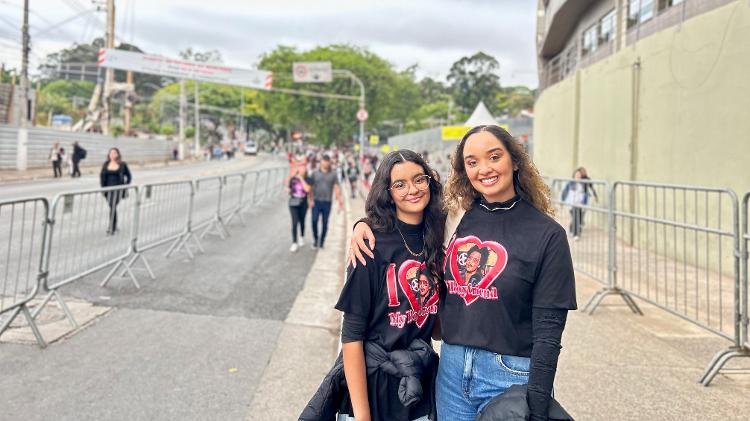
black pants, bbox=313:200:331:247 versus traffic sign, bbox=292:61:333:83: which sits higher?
traffic sign, bbox=292:61:333:83

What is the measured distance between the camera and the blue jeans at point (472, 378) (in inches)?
79.2

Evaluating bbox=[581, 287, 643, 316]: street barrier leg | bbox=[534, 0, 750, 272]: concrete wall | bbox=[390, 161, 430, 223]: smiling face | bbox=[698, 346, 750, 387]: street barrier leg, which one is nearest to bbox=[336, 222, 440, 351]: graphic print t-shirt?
bbox=[390, 161, 430, 223]: smiling face

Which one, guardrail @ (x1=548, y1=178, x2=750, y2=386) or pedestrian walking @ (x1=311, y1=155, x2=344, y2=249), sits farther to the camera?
pedestrian walking @ (x1=311, y1=155, x2=344, y2=249)

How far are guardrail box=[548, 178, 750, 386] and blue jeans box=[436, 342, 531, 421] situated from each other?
9.72 ft

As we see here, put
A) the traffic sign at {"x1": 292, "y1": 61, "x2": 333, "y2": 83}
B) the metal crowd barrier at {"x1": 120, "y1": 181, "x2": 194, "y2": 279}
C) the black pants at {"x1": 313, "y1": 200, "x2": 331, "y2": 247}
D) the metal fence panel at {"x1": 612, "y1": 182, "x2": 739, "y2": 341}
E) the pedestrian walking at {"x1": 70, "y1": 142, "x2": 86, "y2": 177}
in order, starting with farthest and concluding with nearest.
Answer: the traffic sign at {"x1": 292, "y1": 61, "x2": 333, "y2": 83}
the pedestrian walking at {"x1": 70, "y1": 142, "x2": 86, "y2": 177}
the black pants at {"x1": 313, "y1": 200, "x2": 331, "y2": 247}
the metal crowd barrier at {"x1": 120, "y1": 181, "x2": 194, "y2": 279}
the metal fence panel at {"x1": 612, "y1": 182, "x2": 739, "y2": 341}

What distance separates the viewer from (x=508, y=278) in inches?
78.4

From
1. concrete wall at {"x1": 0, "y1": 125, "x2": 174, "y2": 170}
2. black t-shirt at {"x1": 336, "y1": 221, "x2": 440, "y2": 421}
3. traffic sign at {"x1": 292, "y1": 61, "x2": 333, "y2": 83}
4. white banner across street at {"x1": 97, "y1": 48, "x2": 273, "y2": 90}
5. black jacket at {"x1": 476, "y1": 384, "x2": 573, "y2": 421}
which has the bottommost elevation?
black jacket at {"x1": 476, "y1": 384, "x2": 573, "y2": 421}

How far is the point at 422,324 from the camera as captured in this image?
89.8 inches

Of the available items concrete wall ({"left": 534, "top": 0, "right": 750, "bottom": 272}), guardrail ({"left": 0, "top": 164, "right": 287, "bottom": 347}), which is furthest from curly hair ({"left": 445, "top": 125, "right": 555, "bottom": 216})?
guardrail ({"left": 0, "top": 164, "right": 287, "bottom": 347})

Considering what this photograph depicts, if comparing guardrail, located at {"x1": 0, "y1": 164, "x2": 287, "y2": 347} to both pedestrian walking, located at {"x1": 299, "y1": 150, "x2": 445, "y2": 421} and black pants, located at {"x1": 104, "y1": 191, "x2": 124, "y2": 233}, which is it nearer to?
black pants, located at {"x1": 104, "y1": 191, "x2": 124, "y2": 233}

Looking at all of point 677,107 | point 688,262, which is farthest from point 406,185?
point 677,107

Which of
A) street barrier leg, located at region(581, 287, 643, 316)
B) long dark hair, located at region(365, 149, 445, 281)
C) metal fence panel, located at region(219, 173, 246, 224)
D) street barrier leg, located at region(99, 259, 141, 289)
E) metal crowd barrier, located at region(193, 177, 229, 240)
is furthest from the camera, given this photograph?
metal fence panel, located at region(219, 173, 246, 224)

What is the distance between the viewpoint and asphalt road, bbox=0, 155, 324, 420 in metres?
3.80

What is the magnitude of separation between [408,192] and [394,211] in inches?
4.2
